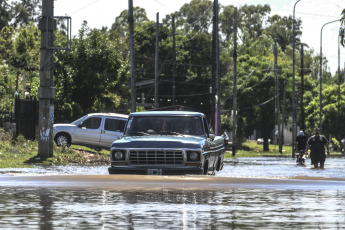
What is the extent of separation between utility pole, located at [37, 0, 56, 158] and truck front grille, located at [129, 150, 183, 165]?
1360 centimetres

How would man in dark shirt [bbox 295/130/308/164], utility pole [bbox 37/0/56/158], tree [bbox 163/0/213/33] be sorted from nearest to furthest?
utility pole [bbox 37/0/56/158], man in dark shirt [bbox 295/130/308/164], tree [bbox 163/0/213/33]

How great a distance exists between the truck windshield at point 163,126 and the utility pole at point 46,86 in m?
11.6

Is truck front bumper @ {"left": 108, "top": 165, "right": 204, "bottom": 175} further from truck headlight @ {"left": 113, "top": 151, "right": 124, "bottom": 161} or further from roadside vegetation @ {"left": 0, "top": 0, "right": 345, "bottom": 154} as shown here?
roadside vegetation @ {"left": 0, "top": 0, "right": 345, "bottom": 154}

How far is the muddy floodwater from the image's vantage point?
10.3m

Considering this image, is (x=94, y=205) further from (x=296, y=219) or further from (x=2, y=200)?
(x=296, y=219)

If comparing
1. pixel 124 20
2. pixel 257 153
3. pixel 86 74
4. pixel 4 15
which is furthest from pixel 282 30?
pixel 86 74

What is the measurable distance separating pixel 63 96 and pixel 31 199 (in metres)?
41.2

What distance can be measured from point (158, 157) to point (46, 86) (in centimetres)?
1410

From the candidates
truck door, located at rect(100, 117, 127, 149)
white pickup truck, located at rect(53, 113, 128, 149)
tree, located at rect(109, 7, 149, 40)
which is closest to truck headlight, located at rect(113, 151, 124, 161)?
Answer: white pickup truck, located at rect(53, 113, 128, 149)

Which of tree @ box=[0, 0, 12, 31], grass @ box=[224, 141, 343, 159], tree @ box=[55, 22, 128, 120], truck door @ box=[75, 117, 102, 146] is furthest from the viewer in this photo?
tree @ box=[0, 0, 12, 31]

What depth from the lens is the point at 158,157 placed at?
18.6 m

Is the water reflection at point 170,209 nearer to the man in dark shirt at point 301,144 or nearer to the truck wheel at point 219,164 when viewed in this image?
the truck wheel at point 219,164

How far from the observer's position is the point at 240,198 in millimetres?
14250

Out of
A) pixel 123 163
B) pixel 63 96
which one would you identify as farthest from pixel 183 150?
pixel 63 96
